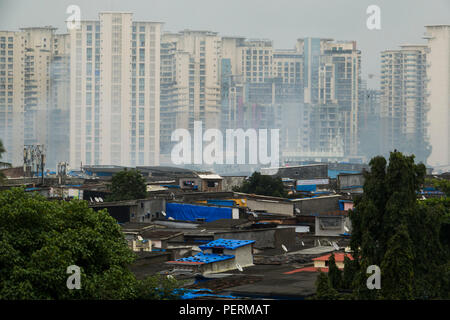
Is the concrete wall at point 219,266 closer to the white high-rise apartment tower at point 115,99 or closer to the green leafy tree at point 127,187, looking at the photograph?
the green leafy tree at point 127,187

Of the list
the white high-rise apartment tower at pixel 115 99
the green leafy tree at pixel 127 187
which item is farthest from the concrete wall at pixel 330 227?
the white high-rise apartment tower at pixel 115 99

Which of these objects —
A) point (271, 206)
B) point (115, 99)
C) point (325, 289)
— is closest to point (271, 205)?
point (271, 206)

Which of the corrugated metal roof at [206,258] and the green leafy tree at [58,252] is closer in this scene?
the green leafy tree at [58,252]

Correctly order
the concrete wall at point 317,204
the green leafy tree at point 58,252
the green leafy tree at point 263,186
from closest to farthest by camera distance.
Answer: the green leafy tree at point 58,252 → the concrete wall at point 317,204 → the green leafy tree at point 263,186

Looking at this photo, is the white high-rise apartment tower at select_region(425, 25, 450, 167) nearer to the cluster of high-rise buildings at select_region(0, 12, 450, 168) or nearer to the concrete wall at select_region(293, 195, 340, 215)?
the cluster of high-rise buildings at select_region(0, 12, 450, 168)

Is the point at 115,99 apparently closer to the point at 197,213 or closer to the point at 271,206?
the point at 271,206

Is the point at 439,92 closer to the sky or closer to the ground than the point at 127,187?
closer to the sky

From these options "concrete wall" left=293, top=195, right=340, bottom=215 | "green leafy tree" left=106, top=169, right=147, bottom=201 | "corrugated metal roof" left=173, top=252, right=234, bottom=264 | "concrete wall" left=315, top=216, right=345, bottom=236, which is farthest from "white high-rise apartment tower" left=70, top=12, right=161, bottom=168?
"corrugated metal roof" left=173, top=252, right=234, bottom=264
